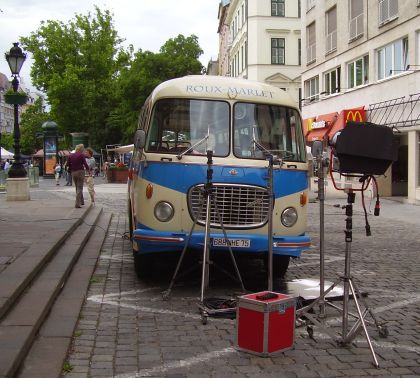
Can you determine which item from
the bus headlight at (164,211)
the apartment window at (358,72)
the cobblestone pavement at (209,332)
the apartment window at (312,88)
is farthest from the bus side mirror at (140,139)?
the apartment window at (312,88)

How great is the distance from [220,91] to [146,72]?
49.8 meters

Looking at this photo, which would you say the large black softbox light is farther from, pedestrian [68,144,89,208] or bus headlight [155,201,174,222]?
pedestrian [68,144,89,208]

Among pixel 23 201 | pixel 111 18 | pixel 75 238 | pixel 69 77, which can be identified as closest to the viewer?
pixel 75 238

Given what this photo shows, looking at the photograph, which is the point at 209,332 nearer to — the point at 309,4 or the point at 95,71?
the point at 309,4

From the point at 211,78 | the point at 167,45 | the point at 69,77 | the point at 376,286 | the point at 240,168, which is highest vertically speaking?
the point at 167,45

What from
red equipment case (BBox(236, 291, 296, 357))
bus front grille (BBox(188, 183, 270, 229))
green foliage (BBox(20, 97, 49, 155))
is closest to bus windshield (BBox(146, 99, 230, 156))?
bus front grille (BBox(188, 183, 270, 229))

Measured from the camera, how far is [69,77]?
52375 mm

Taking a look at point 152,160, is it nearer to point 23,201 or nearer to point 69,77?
point 23,201

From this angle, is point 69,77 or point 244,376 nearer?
point 244,376

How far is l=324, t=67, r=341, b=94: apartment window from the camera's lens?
101 ft

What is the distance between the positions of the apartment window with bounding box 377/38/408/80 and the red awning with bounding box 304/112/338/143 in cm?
382

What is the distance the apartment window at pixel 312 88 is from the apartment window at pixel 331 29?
2869mm

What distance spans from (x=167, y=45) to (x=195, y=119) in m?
54.1

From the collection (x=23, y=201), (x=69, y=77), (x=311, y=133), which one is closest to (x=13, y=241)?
(x=23, y=201)
